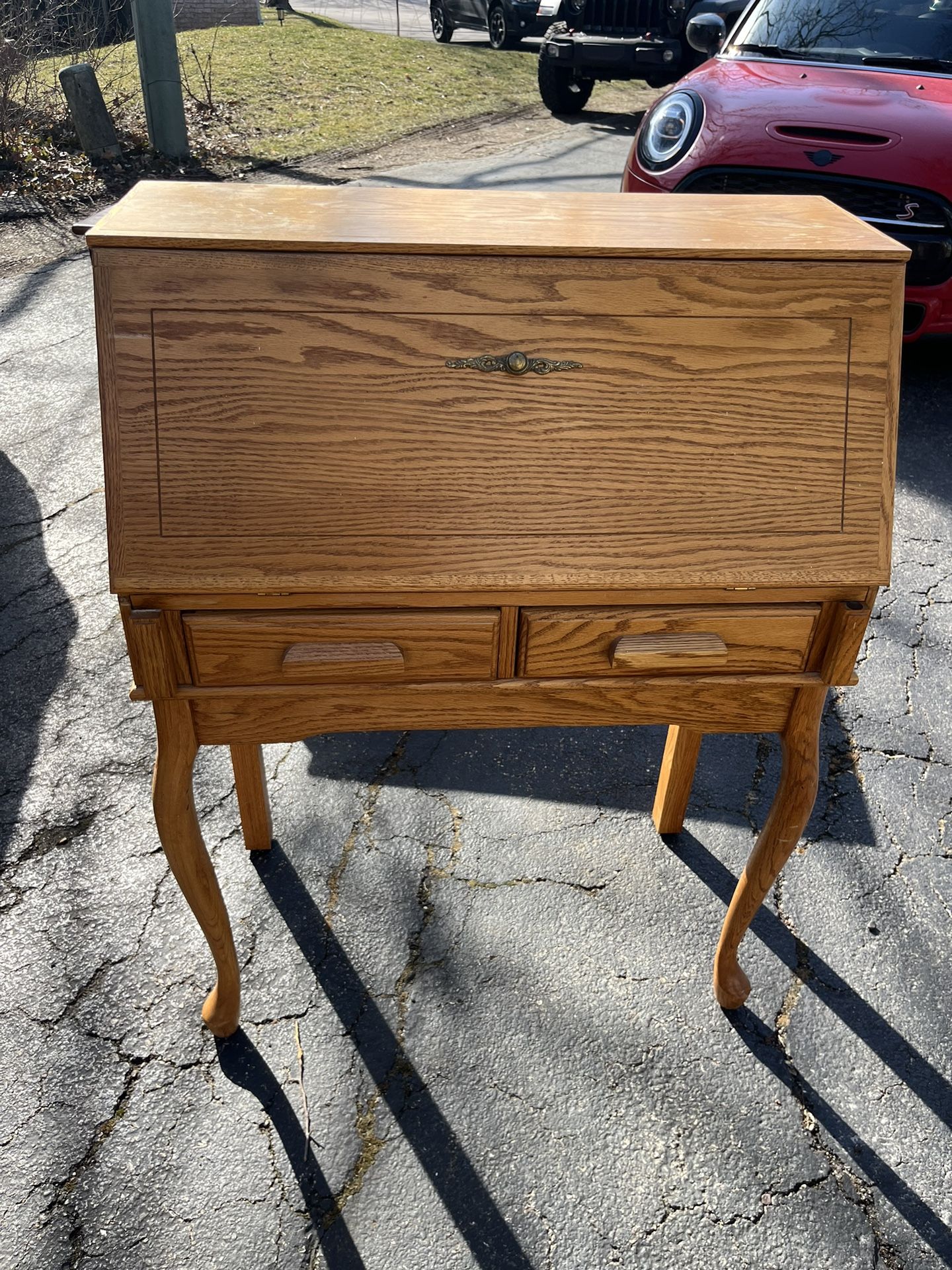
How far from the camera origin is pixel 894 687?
9.37 feet

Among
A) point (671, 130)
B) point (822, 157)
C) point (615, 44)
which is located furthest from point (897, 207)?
point (615, 44)

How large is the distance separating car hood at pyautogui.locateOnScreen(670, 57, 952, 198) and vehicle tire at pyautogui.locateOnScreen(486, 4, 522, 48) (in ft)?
29.9

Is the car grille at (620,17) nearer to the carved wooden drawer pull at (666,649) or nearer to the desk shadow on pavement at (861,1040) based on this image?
the desk shadow on pavement at (861,1040)

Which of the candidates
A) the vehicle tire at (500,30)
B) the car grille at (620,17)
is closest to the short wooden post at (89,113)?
the car grille at (620,17)

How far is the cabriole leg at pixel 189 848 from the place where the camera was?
148 cm

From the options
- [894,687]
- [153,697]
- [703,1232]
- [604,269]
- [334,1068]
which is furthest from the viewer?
[894,687]

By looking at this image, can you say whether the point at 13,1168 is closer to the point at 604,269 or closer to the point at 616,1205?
the point at 616,1205

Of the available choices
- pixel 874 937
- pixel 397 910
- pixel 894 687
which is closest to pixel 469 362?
pixel 397 910

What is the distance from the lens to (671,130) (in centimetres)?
416


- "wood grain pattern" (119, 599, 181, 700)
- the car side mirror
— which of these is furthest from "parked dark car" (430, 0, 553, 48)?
"wood grain pattern" (119, 599, 181, 700)

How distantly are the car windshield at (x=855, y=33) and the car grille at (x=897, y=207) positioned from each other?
32.6 inches

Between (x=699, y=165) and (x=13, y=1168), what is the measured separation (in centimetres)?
408

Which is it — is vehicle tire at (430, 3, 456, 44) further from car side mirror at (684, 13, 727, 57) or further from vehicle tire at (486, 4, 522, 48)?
car side mirror at (684, 13, 727, 57)

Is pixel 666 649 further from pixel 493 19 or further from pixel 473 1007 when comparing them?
pixel 493 19
